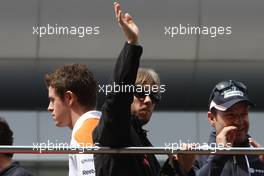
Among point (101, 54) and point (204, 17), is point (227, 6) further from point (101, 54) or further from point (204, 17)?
point (101, 54)

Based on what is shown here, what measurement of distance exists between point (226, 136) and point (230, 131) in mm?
19

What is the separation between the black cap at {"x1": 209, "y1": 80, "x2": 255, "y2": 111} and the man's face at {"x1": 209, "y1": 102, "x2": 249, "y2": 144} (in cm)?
1

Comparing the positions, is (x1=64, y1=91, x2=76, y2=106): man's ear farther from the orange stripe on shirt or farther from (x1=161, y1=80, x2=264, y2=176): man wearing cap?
(x1=161, y1=80, x2=264, y2=176): man wearing cap

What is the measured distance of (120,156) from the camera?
2.32 metres

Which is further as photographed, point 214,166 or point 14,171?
point 14,171

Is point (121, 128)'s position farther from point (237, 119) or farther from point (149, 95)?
point (237, 119)

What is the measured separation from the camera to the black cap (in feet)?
7.99

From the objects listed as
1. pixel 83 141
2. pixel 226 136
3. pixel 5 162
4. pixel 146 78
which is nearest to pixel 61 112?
pixel 83 141

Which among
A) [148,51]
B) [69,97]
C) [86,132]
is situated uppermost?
[148,51]

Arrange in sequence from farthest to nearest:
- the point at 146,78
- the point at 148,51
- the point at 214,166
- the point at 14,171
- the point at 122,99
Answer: the point at 148,51, the point at 14,171, the point at 146,78, the point at 214,166, the point at 122,99

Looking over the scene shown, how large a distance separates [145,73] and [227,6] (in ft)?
2.50

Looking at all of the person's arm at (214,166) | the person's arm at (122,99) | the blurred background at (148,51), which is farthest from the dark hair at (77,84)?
the blurred background at (148,51)

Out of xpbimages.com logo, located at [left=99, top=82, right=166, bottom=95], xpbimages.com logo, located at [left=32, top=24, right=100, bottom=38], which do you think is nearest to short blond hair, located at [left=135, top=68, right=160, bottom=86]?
xpbimages.com logo, located at [left=99, top=82, right=166, bottom=95]

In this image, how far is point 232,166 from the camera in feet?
7.91
